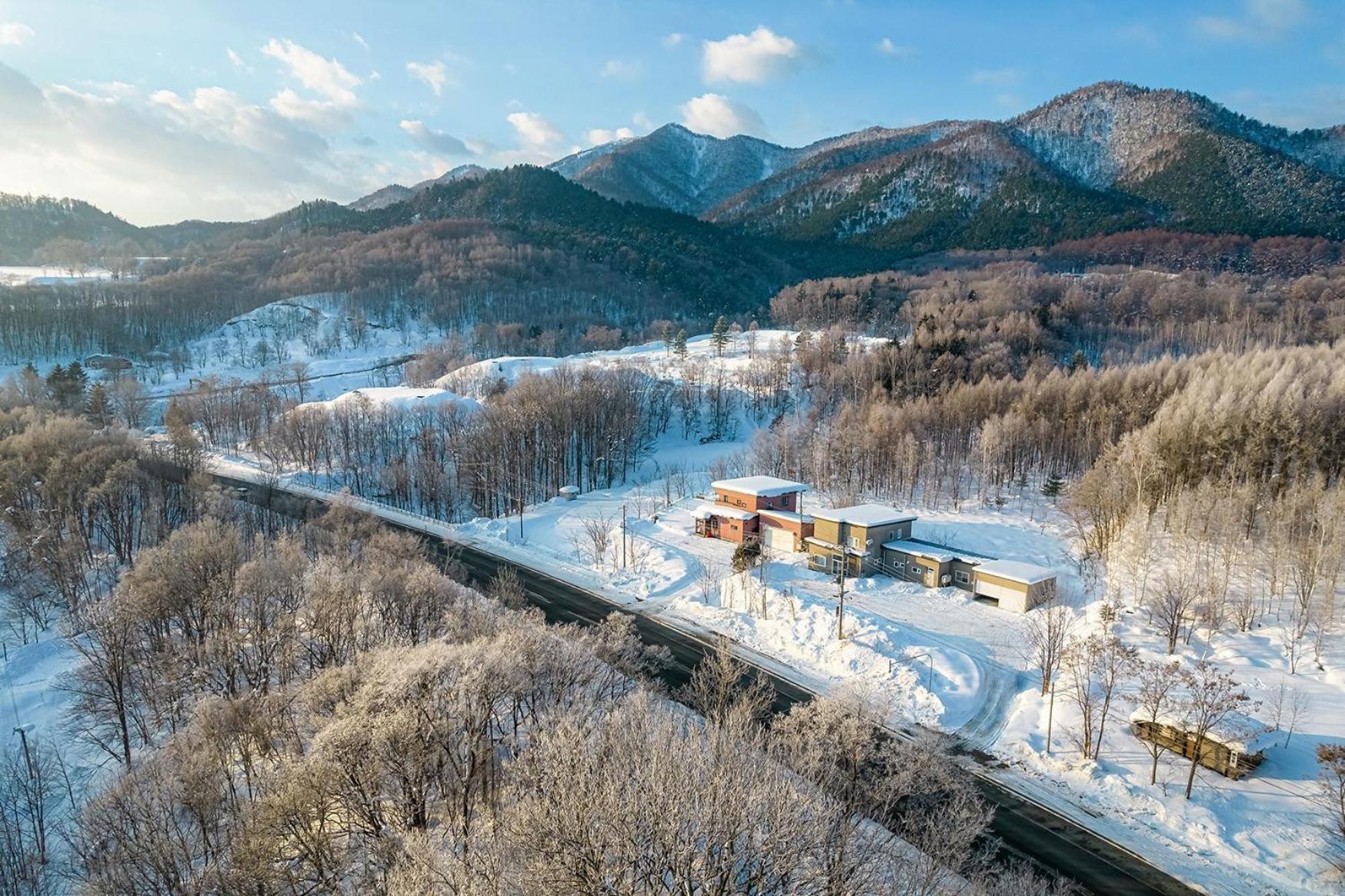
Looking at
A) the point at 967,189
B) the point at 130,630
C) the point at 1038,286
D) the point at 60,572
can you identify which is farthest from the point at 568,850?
the point at 967,189

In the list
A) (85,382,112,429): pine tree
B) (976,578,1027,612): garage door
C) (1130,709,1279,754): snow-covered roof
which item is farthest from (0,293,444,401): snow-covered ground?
(1130,709,1279,754): snow-covered roof

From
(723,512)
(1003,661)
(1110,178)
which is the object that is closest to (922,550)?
(1003,661)

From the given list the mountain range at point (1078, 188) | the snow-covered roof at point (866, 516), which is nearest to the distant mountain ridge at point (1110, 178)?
the mountain range at point (1078, 188)

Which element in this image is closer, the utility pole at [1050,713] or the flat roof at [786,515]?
the utility pole at [1050,713]

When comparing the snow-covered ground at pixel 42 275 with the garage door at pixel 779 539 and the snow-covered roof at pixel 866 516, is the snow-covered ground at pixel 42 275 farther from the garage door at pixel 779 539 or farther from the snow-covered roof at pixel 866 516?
the snow-covered roof at pixel 866 516

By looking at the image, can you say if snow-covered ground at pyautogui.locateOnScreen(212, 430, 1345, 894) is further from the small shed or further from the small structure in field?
the small shed

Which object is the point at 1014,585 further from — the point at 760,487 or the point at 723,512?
the point at 723,512
